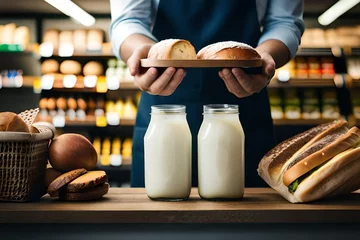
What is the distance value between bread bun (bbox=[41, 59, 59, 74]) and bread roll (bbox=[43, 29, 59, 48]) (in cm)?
17

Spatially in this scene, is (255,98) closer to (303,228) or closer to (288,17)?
(288,17)

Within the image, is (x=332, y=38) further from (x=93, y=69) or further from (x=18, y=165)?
(x=18, y=165)

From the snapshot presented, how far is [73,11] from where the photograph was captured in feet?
15.9

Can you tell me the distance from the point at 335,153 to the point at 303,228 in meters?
0.25

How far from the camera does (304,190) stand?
4.62 ft

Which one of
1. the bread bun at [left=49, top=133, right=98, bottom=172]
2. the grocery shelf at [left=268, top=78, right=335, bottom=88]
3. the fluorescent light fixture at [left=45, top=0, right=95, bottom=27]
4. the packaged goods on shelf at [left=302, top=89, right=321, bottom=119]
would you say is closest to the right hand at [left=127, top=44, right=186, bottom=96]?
the bread bun at [left=49, top=133, right=98, bottom=172]

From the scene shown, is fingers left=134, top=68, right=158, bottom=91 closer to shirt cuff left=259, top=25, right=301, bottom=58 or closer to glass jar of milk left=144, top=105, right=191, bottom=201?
glass jar of milk left=144, top=105, right=191, bottom=201

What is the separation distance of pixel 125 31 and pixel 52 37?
341 centimetres

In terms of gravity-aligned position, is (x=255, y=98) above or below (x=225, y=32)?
below

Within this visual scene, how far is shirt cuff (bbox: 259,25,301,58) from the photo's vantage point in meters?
2.11

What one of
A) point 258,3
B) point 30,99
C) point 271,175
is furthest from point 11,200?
point 30,99

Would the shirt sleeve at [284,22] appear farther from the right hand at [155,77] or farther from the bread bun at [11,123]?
the bread bun at [11,123]

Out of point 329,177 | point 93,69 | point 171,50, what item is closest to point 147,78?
point 171,50

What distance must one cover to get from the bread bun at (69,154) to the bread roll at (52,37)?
13.0ft
